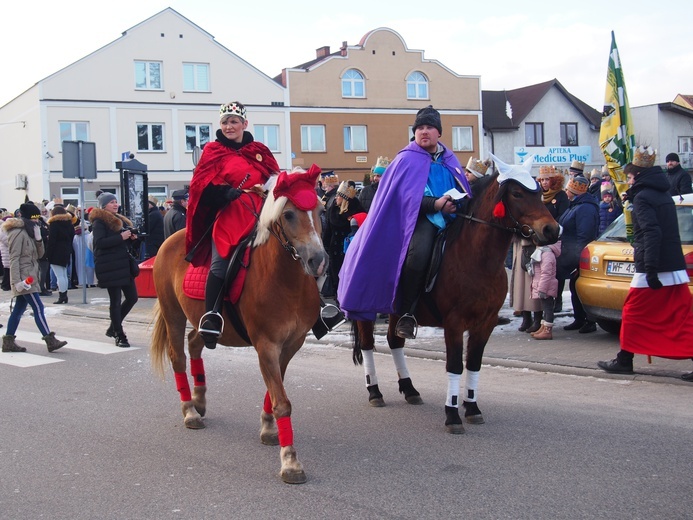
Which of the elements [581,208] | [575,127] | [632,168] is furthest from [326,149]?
[632,168]

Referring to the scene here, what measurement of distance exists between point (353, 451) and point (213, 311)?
1470 mm

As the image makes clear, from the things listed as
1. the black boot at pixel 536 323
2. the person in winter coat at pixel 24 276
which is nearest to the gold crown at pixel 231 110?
the person in winter coat at pixel 24 276

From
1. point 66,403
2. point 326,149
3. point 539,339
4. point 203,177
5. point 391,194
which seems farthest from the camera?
point 326,149

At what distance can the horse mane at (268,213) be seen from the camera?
5090 millimetres

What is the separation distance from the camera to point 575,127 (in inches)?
2079

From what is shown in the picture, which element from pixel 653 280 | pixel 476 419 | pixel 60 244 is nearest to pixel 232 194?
pixel 476 419

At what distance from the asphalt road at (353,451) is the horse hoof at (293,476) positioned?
0.04 m

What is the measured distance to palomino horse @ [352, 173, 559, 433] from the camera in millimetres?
5957

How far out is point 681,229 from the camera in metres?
8.85

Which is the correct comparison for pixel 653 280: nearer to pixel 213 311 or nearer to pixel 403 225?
pixel 403 225

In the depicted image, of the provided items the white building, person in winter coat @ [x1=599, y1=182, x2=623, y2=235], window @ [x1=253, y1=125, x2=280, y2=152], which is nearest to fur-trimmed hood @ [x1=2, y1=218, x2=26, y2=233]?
person in winter coat @ [x1=599, y1=182, x2=623, y2=235]

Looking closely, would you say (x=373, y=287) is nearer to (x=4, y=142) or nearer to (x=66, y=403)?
(x=66, y=403)

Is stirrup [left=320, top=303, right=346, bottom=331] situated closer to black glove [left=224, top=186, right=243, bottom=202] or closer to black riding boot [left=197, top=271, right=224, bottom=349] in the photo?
black riding boot [left=197, top=271, right=224, bottom=349]

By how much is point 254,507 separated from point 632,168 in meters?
5.23
